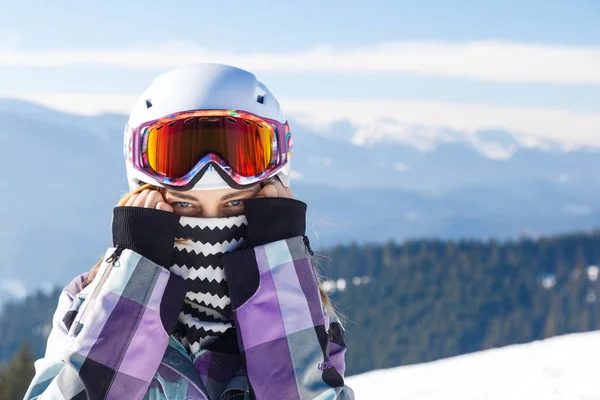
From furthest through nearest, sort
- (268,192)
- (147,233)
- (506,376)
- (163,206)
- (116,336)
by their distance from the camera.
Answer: (506,376) → (268,192) → (163,206) → (147,233) → (116,336)

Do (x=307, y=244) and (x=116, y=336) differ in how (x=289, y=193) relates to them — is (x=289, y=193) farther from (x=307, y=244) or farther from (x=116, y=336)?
(x=116, y=336)

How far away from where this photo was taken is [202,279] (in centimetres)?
292

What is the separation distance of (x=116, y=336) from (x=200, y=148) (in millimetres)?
824

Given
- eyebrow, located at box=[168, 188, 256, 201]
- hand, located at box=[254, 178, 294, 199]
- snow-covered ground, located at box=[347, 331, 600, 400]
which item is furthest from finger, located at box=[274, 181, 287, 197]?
snow-covered ground, located at box=[347, 331, 600, 400]

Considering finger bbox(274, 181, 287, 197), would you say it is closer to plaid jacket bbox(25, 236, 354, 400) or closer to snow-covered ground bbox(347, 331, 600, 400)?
plaid jacket bbox(25, 236, 354, 400)

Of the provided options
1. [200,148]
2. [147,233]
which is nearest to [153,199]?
[147,233]

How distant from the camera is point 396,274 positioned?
110 metres

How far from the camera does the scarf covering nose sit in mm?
2895

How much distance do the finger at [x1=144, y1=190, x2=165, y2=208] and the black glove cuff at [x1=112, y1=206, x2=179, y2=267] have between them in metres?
0.09

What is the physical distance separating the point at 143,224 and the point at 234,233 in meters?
0.38

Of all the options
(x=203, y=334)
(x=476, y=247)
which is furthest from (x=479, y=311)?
(x=203, y=334)

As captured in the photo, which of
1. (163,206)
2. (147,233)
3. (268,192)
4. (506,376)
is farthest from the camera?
(506,376)

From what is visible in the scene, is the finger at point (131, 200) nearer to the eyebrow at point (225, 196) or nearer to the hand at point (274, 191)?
the eyebrow at point (225, 196)

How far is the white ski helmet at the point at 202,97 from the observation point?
2.90m
